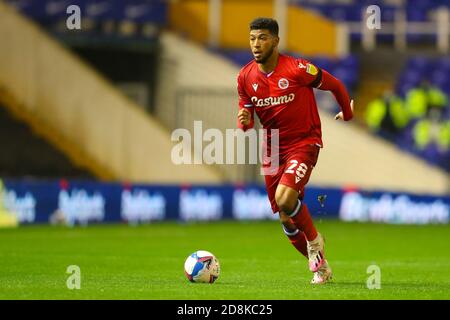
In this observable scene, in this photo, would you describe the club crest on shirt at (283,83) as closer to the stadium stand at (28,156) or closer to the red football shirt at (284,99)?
the red football shirt at (284,99)

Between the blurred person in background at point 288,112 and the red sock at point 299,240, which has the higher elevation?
the blurred person in background at point 288,112

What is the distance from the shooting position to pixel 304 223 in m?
11.5

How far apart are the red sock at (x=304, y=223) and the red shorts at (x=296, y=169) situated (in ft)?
0.57

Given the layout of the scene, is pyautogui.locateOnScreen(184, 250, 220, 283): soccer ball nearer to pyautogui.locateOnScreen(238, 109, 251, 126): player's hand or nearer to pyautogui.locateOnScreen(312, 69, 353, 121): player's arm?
pyautogui.locateOnScreen(238, 109, 251, 126): player's hand

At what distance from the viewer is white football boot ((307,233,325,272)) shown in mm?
11492

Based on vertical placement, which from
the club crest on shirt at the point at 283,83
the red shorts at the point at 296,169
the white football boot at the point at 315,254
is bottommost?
the white football boot at the point at 315,254

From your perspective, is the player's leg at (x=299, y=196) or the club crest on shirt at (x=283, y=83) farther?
the club crest on shirt at (x=283, y=83)

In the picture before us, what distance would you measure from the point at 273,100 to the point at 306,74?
0.39 metres

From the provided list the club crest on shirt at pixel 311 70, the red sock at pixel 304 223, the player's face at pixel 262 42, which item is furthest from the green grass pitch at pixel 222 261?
the player's face at pixel 262 42

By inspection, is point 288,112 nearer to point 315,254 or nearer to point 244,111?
point 244,111

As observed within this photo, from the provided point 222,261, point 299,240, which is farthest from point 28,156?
point 299,240

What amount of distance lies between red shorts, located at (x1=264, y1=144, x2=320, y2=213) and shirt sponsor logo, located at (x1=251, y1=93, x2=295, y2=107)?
451 millimetres

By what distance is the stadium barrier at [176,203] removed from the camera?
2156 cm
